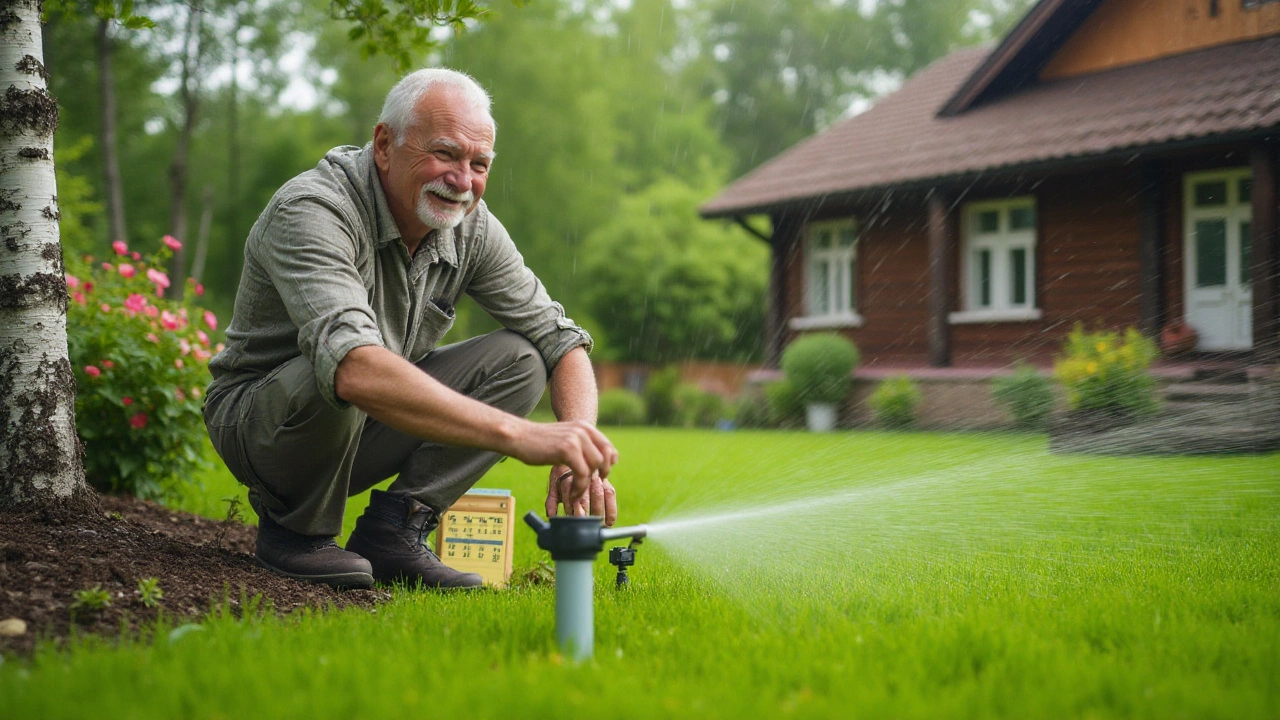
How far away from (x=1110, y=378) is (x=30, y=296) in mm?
9496

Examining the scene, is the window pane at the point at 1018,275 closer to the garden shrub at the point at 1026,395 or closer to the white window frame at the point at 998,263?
the white window frame at the point at 998,263

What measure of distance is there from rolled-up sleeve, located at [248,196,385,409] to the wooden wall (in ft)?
41.6

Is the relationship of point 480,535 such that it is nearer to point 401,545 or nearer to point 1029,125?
point 401,545

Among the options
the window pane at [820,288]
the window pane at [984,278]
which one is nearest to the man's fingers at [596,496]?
the window pane at [984,278]

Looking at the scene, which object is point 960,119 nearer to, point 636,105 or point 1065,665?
point 1065,665

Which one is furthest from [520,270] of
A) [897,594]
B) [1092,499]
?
[1092,499]

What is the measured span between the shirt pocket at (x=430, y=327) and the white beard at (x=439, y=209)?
1.33 feet

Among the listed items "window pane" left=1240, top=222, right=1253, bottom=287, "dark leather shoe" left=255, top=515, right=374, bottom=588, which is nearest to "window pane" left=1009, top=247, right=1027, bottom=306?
"window pane" left=1240, top=222, right=1253, bottom=287

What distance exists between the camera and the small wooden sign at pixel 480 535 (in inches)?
148

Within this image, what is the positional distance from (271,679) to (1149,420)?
9.63m

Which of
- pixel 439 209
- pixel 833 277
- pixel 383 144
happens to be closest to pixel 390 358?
pixel 439 209

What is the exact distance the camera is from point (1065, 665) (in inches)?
88.0

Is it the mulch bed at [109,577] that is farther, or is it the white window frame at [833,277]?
the white window frame at [833,277]

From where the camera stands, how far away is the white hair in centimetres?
320
